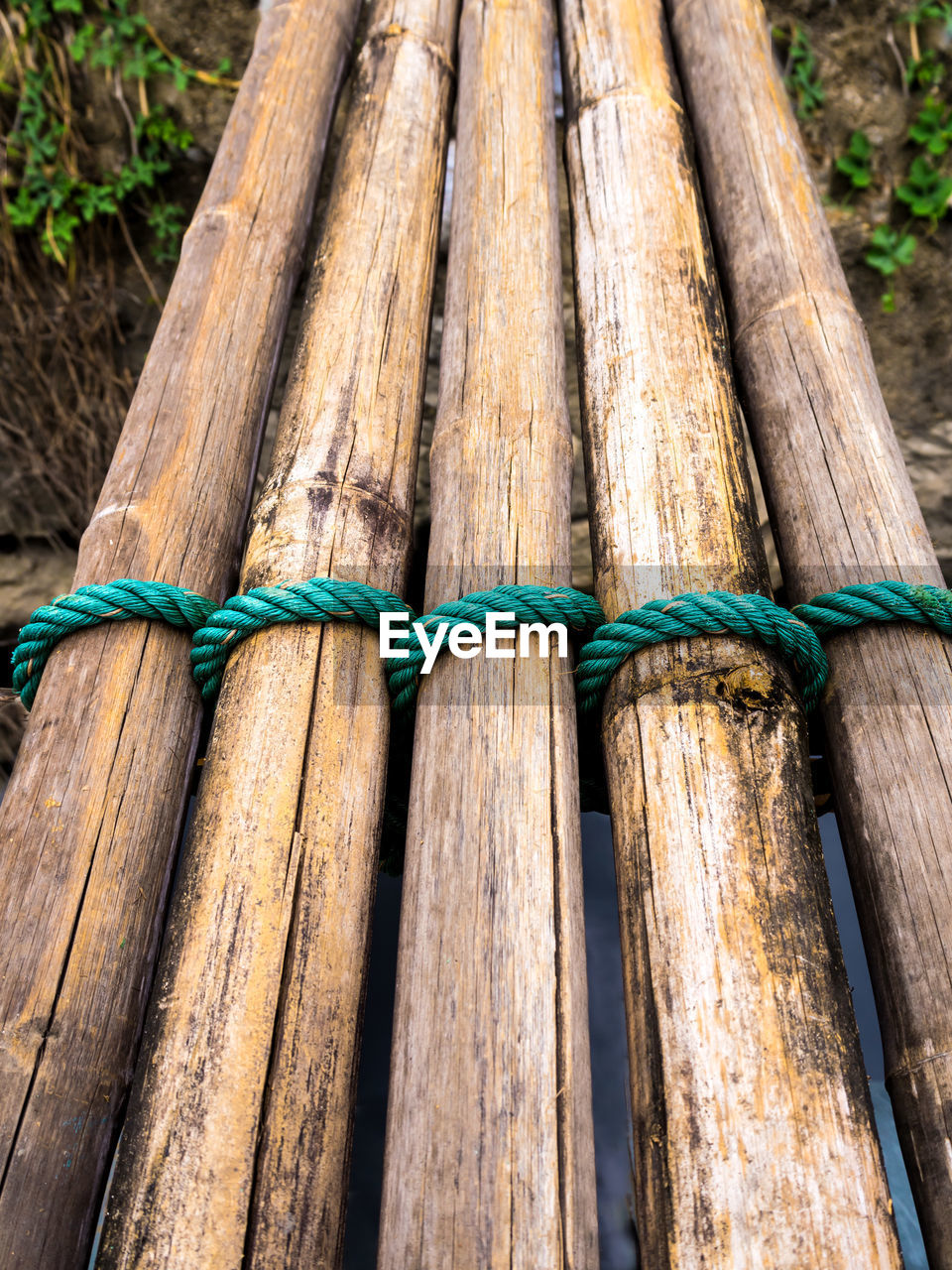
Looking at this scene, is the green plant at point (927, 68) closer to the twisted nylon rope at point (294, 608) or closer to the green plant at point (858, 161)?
the green plant at point (858, 161)

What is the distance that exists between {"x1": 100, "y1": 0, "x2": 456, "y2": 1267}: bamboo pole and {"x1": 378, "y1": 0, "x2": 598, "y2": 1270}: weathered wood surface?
0.30 ft

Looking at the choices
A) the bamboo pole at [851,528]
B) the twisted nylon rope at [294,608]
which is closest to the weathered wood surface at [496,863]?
the twisted nylon rope at [294,608]

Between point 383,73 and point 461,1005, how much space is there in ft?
8.14

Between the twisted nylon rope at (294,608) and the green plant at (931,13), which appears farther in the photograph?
the green plant at (931,13)

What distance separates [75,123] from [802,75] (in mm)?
3006

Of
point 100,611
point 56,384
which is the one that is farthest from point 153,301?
point 100,611

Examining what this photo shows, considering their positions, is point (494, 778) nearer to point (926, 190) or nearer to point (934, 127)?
point (926, 190)

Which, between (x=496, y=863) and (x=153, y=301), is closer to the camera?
(x=496, y=863)

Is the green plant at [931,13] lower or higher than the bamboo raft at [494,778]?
higher

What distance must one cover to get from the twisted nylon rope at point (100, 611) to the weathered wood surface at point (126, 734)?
1.6 inches

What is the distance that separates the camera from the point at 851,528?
1721mm

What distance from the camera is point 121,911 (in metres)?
1.51

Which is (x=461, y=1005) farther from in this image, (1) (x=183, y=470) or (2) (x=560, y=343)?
(2) (x=560, y=343)

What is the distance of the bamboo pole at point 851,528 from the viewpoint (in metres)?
1.35
